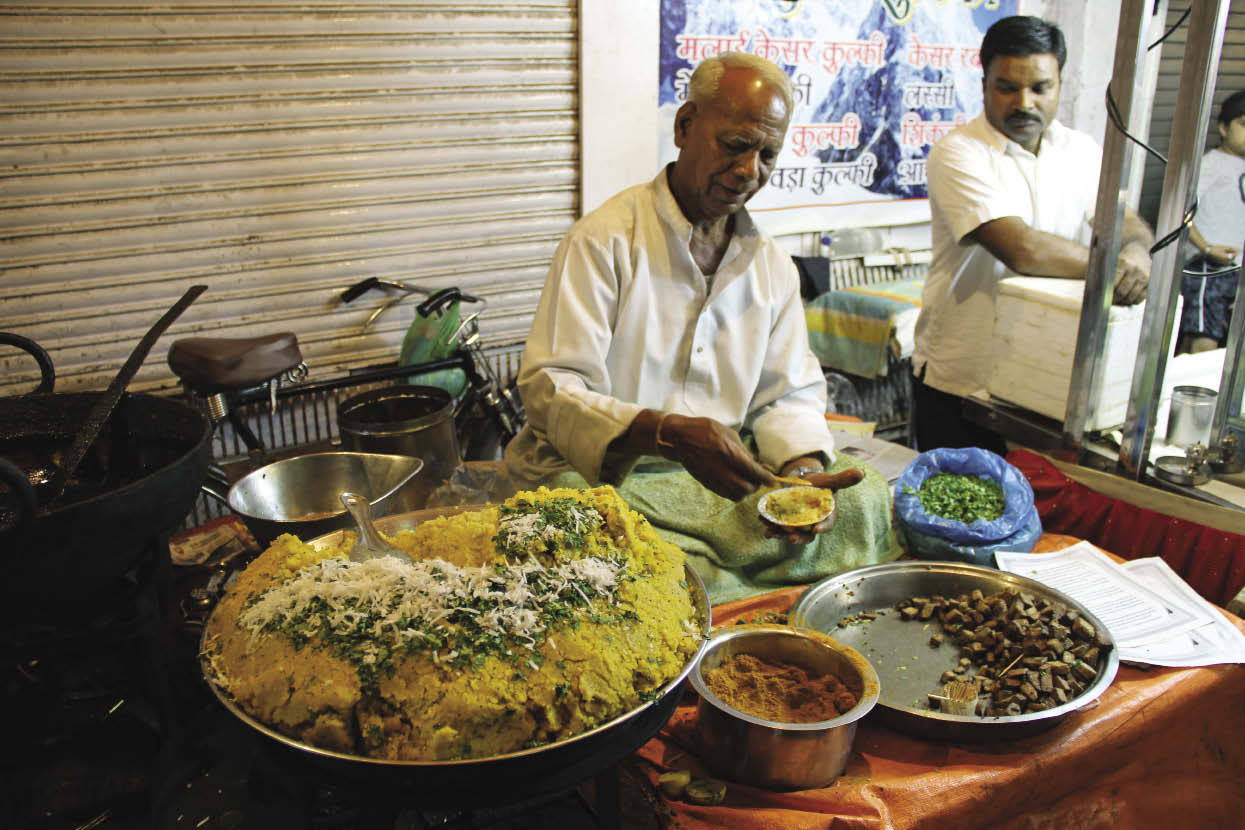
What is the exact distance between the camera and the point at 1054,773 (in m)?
1.88

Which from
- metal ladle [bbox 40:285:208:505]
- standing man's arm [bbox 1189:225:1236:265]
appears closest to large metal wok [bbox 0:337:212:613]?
metal ladle [bbox 40:285:208:505]

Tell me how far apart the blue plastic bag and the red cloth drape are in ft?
1.05

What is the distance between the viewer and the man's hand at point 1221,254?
3263mm

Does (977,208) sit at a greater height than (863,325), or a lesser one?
greater

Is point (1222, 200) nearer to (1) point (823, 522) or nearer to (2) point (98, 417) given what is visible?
(1) point (823, 522)

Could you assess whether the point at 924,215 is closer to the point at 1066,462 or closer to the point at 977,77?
the point at 977,77

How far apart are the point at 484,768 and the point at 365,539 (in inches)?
25.6

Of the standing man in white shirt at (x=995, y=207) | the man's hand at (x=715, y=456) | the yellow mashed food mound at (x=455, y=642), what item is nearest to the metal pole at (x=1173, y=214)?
the standing man in white shirt at (x=995, y=207)

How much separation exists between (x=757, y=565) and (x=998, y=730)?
0.88 m

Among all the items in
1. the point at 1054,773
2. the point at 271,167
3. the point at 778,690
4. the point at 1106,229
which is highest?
the point at 271,167

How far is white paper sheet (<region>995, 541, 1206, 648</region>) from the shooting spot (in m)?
2.27

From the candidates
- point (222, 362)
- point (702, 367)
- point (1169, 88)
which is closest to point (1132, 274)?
point (702, 367)

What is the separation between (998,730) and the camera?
182 cm

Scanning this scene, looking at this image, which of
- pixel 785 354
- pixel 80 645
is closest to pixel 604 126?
pixel 785 354
